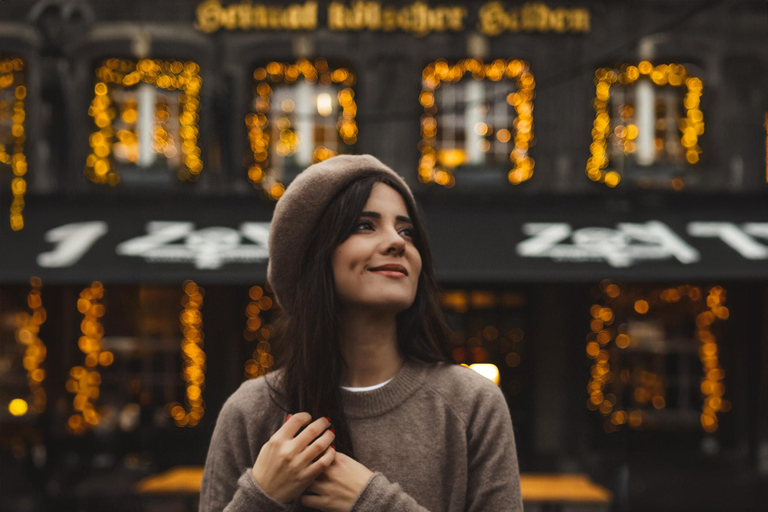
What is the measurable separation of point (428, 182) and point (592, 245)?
8.77ft

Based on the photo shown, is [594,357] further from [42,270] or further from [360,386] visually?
[360,386]

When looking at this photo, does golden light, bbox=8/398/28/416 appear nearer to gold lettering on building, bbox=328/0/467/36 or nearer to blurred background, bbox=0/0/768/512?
blurred background, bbox=0/0/768/512

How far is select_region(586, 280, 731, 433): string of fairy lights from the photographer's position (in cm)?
1001

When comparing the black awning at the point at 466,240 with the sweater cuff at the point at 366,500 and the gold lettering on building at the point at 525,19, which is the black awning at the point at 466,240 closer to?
the gold lettering on building at the point at 525,19

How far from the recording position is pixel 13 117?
957 cm

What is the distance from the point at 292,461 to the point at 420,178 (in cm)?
821

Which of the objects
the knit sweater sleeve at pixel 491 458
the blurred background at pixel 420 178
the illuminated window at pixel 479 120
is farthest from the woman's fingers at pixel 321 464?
the illuminated window at pixel 479 120

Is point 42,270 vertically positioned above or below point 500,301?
above

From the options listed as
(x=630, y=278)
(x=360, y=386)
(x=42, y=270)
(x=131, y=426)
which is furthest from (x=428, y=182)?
(x=360, y=386)

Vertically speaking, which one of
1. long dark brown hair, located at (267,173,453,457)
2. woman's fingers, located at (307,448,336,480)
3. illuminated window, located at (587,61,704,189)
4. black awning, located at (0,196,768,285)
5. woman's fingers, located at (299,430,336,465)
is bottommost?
black awning, located at (0,196,768,285)

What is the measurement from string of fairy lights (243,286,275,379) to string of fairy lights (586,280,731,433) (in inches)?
180

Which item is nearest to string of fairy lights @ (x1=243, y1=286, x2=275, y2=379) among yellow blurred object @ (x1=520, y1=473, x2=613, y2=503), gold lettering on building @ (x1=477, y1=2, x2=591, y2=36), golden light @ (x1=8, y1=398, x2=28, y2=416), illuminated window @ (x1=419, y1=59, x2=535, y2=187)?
illuminated window @ (x1=419, y1=59, x2=535, y2=187)

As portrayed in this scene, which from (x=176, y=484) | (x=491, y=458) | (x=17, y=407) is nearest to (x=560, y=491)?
(x=176, y=484)

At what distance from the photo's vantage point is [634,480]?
31.5ft
